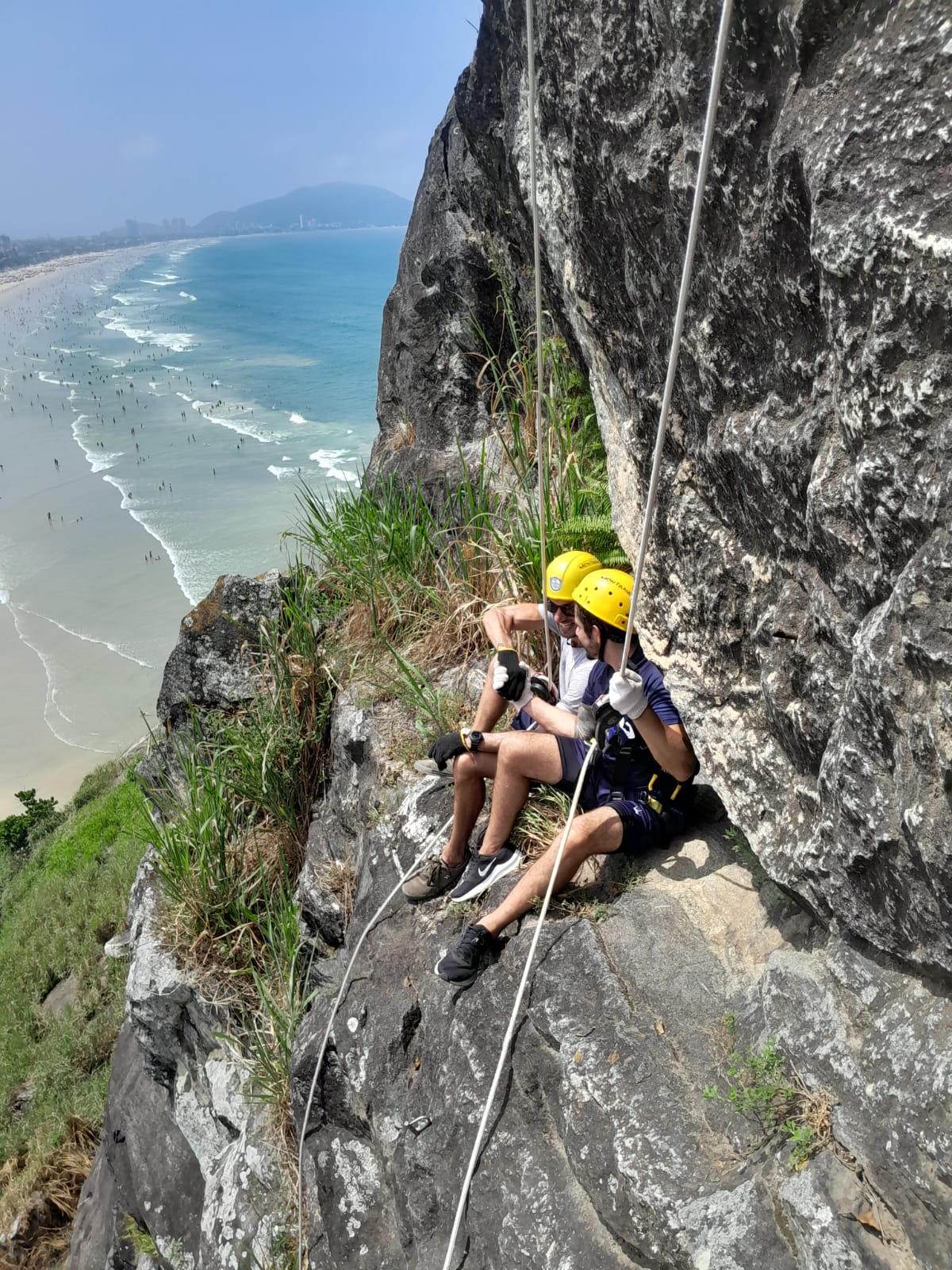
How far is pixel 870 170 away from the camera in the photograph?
228 cm

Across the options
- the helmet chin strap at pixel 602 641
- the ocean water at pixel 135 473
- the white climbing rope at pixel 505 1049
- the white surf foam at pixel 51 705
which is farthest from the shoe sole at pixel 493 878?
the white surf foam at pixel 51 705

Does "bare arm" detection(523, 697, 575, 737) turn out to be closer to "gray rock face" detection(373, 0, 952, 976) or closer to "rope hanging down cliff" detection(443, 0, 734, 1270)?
"rope hanging down cliff" detection(443, 0, 734, 1270)

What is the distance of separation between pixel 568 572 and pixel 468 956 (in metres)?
1.94

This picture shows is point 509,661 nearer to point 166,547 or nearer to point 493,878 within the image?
point 493,878

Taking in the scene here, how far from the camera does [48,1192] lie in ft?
29.6

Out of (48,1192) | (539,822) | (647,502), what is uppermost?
(647,502)

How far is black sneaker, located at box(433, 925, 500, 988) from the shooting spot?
13.7 ft

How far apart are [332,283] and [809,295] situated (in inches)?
3945

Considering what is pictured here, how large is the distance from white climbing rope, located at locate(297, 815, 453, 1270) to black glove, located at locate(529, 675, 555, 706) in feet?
3.05

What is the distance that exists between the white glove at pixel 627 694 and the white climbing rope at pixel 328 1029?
69.8 inches

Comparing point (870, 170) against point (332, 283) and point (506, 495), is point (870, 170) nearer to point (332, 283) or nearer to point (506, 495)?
point (506, 495)

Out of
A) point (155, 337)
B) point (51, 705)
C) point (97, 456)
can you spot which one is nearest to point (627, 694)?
point (51, 705)

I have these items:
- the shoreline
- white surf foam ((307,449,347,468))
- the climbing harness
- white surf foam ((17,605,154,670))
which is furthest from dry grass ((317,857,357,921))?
the shoreline

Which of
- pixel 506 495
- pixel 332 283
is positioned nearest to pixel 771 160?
pixel 506 495
